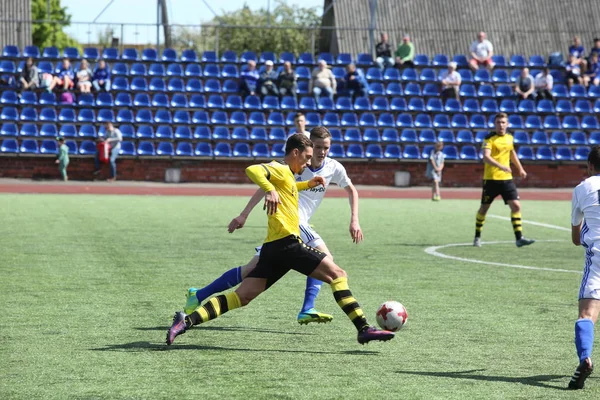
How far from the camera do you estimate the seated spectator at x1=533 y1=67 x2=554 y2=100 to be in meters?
36.0

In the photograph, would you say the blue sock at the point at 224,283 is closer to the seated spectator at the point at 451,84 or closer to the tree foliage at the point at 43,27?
the seated spectator at the point at 451,84

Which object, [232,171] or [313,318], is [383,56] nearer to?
[232,171]

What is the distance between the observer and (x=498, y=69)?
124ft

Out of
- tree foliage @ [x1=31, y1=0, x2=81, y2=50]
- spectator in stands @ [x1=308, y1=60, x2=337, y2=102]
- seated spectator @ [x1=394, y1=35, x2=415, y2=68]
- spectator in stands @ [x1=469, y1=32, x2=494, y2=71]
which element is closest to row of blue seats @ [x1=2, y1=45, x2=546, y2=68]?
seated spectator @ [x1=394, y1=35, x2=415, y2=68]

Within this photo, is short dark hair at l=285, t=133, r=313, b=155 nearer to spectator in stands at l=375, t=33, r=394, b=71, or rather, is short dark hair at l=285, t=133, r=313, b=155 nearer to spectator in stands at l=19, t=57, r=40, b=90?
spectator in stands at l=19, t=57, r=40, b=90

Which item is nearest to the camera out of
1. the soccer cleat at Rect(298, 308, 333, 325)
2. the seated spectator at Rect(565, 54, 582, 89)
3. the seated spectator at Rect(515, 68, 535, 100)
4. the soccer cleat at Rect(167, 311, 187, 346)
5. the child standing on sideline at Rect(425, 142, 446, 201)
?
the soccer cleat at Rect(167, 311, 187, 346)

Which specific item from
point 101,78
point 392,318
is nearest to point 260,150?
point 101,78

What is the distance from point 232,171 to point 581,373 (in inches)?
1055

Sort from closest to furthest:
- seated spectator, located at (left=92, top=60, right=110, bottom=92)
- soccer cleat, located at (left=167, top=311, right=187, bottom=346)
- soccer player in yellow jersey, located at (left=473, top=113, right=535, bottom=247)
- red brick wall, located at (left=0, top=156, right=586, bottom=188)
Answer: soccer cleat, located at (left=167, top=311, right=187, bottom=346) → soccer player in yellow jersey, located at (left=473, top=113, right=535, bottom=247) → red brick wall, located at (left=0, top=156, right=586, bottom=188) → seated spectator, located at (left=92, top=60, right=110, bottom=92)

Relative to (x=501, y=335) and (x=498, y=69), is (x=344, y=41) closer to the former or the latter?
(x=498, y=69)

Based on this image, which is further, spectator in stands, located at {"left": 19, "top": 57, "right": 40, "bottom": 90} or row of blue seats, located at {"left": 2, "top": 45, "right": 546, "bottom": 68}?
row of blue seats, located at {"left": 2, "top": 45, "right": 546, "bottom": 68}

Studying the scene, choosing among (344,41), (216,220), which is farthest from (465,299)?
(344,41)

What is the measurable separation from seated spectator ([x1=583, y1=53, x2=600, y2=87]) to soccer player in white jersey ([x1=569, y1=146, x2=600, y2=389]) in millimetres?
31112

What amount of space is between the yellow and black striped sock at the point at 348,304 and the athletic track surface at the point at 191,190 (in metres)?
21.6
